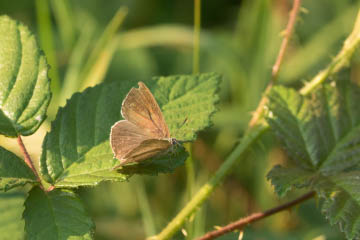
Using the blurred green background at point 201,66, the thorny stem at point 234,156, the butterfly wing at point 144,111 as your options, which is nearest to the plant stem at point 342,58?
the thorny stem at point 234,156

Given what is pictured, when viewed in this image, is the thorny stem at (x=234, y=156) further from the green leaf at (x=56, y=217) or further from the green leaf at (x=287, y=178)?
the green leaf at (x=56, y=217)

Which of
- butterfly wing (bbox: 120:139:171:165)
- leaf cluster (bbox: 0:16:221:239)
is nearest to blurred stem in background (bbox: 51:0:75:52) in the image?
leaf cluster (bbox: 0:16:221:239)

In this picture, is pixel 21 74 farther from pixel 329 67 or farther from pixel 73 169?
pixel 329 67

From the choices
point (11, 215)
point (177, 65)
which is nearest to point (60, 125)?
point (11, 215)

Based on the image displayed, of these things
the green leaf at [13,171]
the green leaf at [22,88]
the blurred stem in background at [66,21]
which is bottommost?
the green leaf at [13,171]

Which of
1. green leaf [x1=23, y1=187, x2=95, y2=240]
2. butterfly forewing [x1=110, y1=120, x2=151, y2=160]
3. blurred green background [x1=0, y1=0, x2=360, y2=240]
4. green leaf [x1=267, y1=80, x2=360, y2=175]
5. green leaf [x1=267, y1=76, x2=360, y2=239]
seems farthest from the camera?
blurred green background [x1=0, y1=0, x2=360, y2=240]

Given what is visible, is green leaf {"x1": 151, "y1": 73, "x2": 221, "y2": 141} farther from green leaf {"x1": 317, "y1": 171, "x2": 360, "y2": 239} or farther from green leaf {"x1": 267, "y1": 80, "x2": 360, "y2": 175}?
green leaf {"x1": 317, "y1": 171, "x2": 360, "y2": 239}
